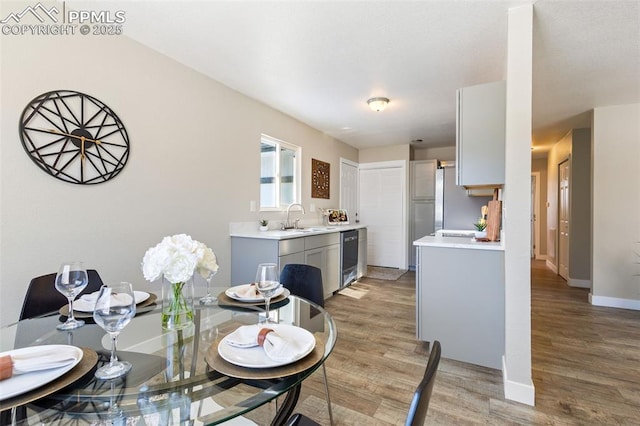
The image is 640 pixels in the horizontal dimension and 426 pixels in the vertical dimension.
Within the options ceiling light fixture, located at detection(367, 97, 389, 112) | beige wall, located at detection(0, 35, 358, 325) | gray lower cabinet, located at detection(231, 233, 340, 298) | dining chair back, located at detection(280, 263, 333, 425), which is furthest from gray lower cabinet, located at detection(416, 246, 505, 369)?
beige wall, located at detection(0, 35, 358, 325)

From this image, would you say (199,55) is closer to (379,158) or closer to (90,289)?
(90,289)

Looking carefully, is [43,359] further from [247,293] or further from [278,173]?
[278,173]

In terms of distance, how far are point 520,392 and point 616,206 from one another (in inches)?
129

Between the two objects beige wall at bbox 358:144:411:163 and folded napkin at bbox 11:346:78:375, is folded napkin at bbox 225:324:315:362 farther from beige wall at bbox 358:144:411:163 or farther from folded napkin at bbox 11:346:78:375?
beige wall at bbox 358:144:411:163

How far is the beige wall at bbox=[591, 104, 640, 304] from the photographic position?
3.55 meters

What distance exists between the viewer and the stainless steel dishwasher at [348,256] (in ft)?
13.9

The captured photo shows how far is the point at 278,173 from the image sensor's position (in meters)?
3.88

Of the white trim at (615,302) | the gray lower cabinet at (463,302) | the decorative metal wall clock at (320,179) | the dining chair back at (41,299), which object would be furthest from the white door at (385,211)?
the dining chair back at (41,299)

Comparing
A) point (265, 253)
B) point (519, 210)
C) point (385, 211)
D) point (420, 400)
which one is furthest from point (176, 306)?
point (385, 211)

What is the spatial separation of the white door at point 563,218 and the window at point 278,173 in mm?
4366

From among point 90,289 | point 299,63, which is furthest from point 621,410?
point 299,63

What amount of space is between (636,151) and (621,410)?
3309 millimetres

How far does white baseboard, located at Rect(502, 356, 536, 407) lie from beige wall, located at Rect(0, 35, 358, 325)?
2524 millimetres

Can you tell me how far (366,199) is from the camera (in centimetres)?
604
